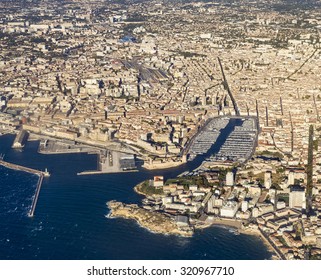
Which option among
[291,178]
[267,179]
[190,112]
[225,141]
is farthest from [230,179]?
[190,112]

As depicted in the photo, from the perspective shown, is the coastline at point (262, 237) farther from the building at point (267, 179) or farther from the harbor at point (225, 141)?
the harbor at point (225, 141)

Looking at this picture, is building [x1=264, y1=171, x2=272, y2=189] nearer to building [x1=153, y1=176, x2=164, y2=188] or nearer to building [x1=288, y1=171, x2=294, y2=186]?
building [x1=288, y1=171, x2=294, y2=186]

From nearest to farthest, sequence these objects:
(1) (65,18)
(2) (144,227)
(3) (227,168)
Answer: (2) (144,227)
(3) (227,168)
(1) (65,18)

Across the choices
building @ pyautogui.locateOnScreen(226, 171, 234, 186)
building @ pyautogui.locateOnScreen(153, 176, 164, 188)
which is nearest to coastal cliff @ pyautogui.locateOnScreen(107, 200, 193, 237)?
building @ pyautogui.locateOnScreen(153, 176, 164, 188)

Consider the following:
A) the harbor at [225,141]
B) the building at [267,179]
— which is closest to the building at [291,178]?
the building at [267,179]

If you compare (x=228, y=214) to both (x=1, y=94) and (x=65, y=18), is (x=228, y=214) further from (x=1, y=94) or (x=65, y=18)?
(x=65, y=18)

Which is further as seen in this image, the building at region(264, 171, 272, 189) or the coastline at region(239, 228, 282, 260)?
the building at region(264, 171, 272, 189)

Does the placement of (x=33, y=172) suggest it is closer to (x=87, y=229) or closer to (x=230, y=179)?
(x=87, y=229)

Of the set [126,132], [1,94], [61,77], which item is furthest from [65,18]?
[126,132]
